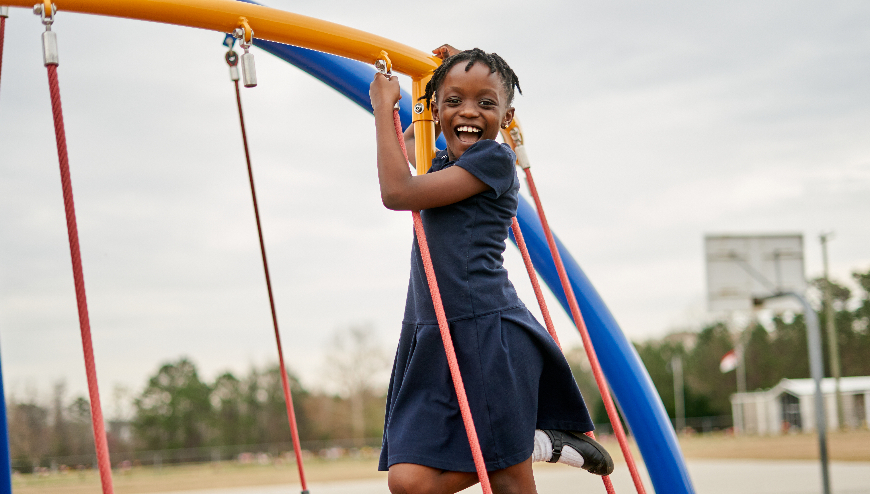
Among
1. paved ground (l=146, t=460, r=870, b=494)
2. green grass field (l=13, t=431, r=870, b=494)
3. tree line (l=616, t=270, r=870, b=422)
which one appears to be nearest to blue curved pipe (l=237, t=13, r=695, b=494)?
paved ground (l=146, t=460, r=870, b=494)

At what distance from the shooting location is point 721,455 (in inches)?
736

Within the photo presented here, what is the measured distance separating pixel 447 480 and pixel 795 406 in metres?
35.3

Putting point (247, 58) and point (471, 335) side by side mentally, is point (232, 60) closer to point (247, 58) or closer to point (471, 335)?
point (247, 58)

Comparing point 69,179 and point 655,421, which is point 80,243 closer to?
point 69,179

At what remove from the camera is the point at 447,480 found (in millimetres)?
1384

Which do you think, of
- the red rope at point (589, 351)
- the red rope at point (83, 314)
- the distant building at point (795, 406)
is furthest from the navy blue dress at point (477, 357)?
the distant building at point (795, 406)

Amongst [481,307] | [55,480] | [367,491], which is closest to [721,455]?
[367,491]

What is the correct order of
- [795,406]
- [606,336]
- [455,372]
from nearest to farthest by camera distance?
[455,372]
[606,336]
[795,406]

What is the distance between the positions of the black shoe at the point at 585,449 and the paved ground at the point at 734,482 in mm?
8511

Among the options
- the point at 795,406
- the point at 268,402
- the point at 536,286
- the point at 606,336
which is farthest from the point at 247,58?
the point at 795,406

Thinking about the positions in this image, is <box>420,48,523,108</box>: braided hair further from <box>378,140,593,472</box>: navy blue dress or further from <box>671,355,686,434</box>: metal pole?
<box>671,355,686,434</box>: metal pole

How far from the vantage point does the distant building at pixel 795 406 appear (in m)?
30.0

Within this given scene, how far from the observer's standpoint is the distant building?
98.5 feet

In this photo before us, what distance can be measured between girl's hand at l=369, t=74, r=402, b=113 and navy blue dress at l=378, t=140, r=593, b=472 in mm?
168
